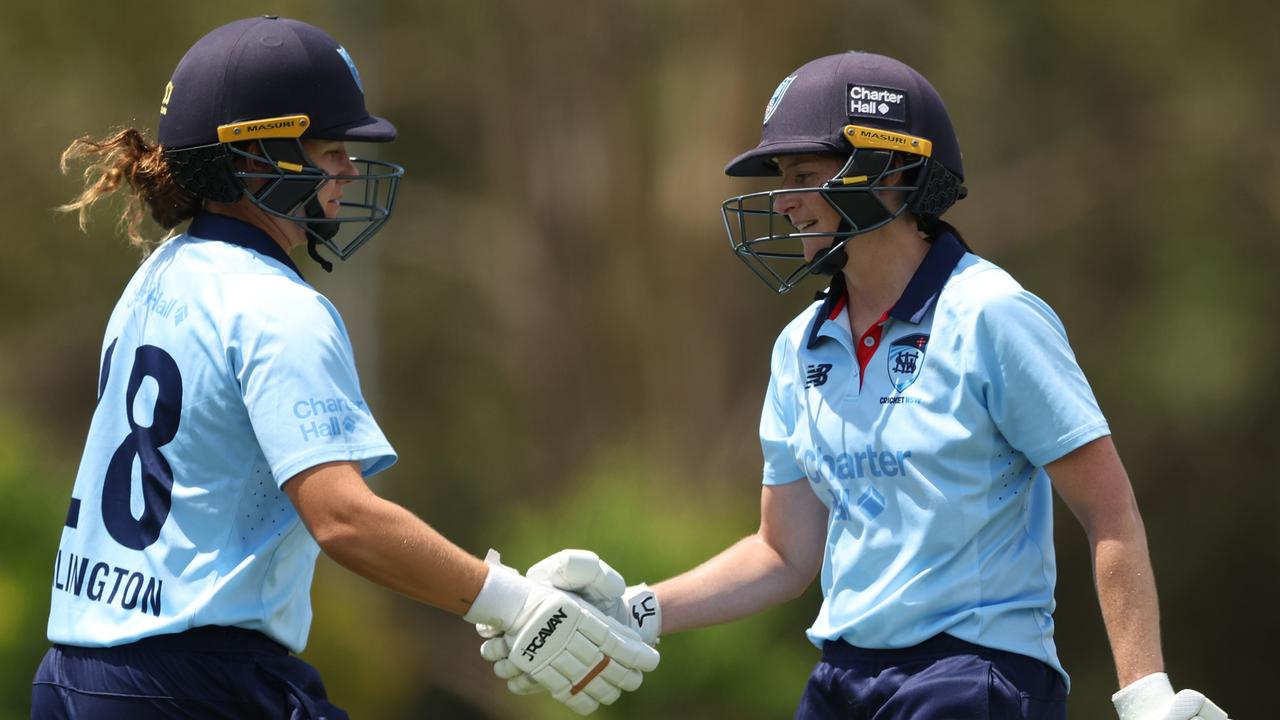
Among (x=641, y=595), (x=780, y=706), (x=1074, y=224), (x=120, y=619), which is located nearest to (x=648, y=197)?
(x=1074, y=224)

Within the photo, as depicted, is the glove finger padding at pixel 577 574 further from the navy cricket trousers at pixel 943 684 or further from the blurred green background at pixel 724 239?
the blurred green background at pixel 724 239

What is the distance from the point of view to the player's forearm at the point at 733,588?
443 centimetres

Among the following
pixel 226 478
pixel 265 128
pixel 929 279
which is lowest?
pixel 226 478

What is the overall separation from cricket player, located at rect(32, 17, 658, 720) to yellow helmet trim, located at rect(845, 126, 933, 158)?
126cm

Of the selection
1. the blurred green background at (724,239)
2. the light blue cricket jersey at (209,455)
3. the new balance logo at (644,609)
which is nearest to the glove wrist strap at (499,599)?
the light blue cricket jersey at (209,455)

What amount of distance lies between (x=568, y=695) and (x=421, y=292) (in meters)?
14.8

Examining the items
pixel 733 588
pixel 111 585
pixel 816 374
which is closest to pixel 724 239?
pixel 733 588

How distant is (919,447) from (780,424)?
546mm

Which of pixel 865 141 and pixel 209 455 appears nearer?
pixel 209 455

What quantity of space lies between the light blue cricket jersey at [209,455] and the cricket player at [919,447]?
2.26 feet

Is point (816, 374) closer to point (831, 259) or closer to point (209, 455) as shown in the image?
point (831, 259)

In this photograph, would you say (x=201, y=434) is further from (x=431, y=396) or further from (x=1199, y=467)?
(x=431, y=396)

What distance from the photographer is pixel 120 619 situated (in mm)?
3496

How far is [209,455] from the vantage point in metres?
3.54
